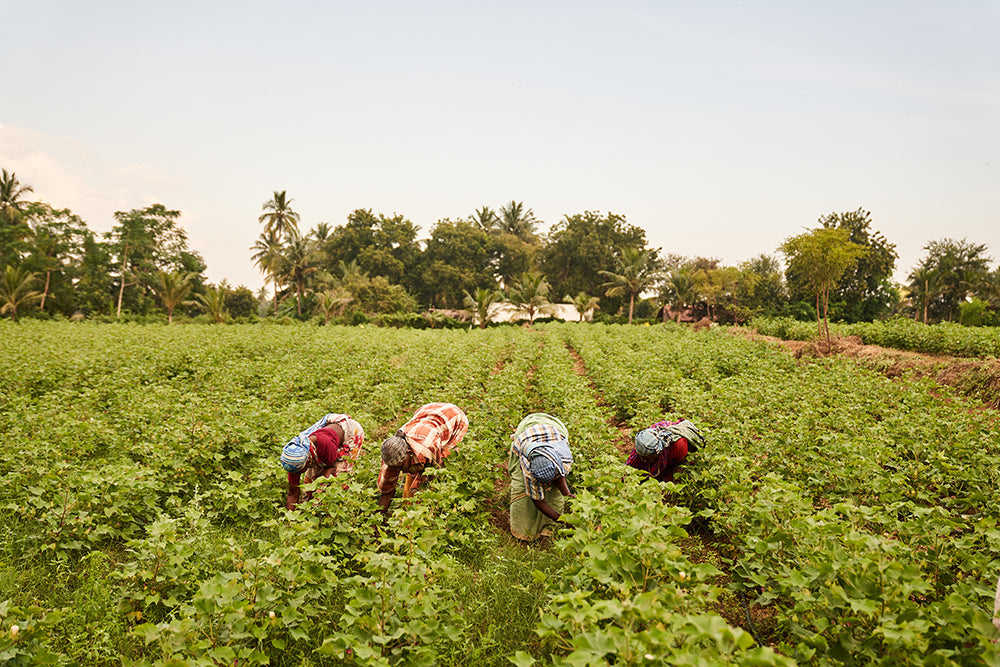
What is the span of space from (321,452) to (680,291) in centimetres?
3494

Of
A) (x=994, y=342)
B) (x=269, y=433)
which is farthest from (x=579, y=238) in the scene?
(x=269, y=433)

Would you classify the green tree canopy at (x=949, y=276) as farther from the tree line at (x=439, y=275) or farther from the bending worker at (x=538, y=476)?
the bending worker at (x=538, y=476)

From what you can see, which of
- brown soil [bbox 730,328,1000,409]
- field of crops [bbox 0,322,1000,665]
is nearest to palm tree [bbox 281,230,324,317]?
field of crops [bbox 0,322,1000,665]

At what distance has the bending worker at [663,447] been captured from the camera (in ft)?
13.7

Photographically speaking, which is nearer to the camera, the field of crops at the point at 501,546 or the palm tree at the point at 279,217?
the field of crops at the point at 501,546

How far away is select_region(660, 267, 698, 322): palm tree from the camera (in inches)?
1387

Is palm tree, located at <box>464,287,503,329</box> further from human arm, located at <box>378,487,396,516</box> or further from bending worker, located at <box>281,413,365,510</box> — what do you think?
human arm, located at <box>378,487,396,516</box>

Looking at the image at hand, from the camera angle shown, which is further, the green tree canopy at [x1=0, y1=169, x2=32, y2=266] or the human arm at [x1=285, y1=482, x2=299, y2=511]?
the green tree canopy at [x1=0, y1=169, x2=32, y2=266]

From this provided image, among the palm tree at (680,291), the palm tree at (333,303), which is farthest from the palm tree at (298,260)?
the palm tree at (680,291)

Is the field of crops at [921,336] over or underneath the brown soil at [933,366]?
over

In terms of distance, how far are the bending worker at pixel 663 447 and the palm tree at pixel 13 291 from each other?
33.2m

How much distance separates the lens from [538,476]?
3.75 metres

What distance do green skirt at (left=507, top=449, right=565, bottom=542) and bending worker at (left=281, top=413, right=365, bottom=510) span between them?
150 centimetres

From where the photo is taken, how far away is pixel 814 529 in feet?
8.50
